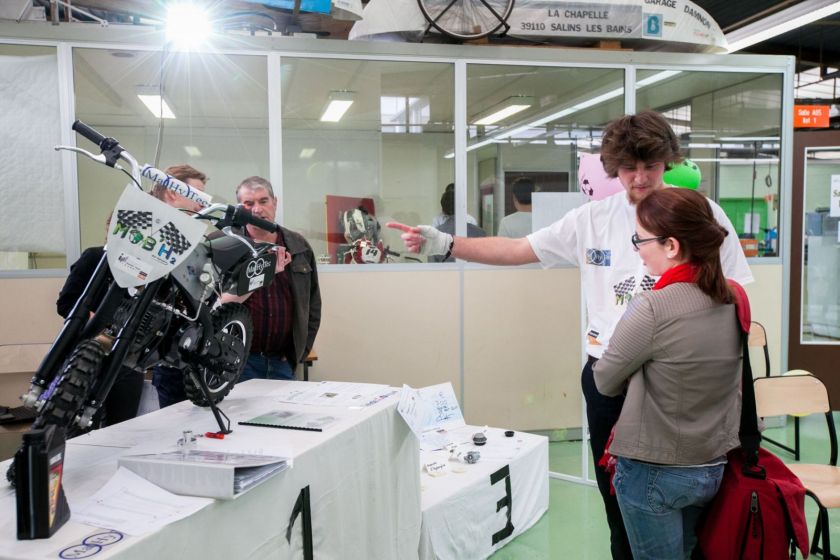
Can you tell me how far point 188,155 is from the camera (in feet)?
12.6

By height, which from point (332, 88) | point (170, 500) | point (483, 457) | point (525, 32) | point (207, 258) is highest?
point (525, 32)

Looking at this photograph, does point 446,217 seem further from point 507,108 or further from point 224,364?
point 224,364

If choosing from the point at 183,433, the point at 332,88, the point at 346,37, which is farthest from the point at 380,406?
the point at 346,37

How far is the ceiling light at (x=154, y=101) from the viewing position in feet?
12.4

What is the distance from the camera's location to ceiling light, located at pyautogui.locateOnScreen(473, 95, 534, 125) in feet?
12.8

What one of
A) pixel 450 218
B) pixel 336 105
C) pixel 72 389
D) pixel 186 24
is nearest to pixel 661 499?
pixel 72 389

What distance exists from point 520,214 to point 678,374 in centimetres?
268

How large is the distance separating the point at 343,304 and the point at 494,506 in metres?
1.59

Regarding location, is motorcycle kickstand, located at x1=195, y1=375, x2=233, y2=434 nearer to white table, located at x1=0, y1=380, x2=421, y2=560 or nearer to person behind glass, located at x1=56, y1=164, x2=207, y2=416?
white table, located at x1=0, y1=380, x2=421, y2=560

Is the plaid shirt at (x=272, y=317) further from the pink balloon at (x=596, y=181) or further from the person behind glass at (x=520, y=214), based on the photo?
the person behind glass at (x=520, y=214)

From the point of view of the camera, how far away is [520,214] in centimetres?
395

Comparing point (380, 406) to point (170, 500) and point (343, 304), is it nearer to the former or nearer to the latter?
point (170, 500)

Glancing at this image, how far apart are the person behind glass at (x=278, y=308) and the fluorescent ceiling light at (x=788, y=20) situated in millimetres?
4702

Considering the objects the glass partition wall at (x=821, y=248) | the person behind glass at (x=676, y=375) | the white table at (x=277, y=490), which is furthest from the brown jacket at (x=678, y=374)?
the glass partition wall at (x=821, y=248)
